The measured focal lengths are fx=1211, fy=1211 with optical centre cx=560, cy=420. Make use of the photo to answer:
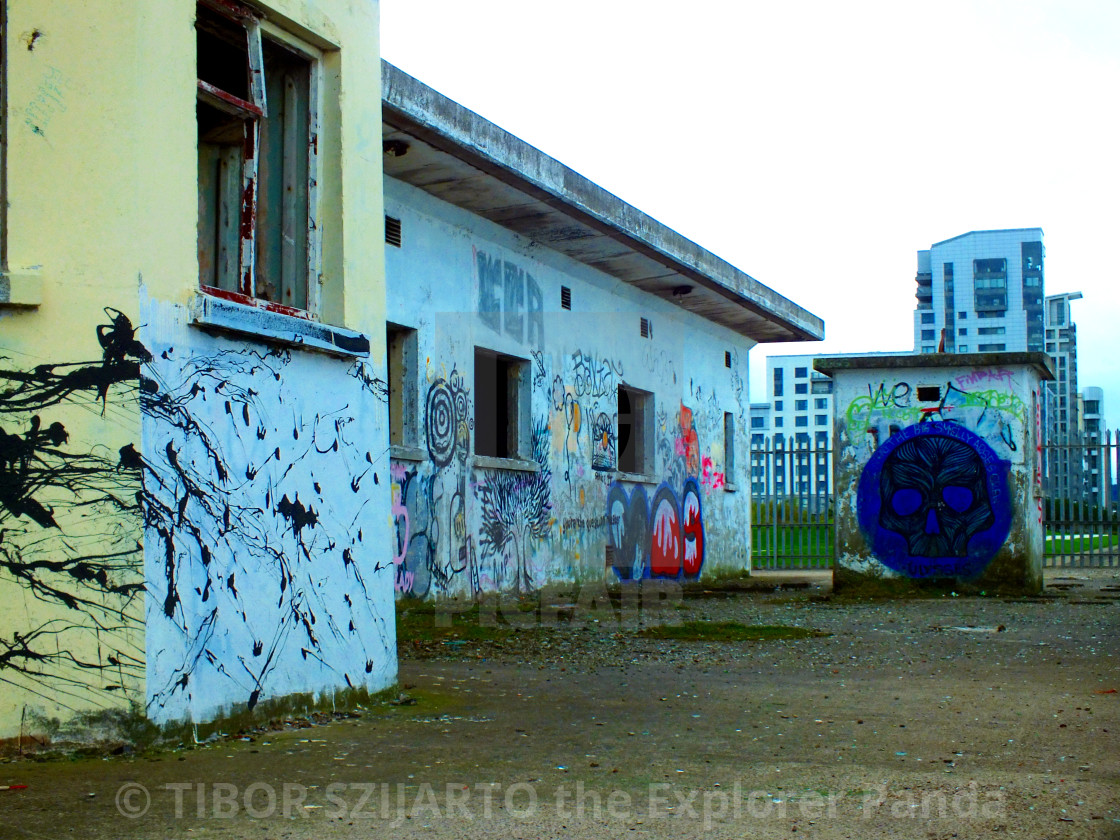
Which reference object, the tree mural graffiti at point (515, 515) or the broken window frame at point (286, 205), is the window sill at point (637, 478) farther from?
the broken window frame at point (286, 205)

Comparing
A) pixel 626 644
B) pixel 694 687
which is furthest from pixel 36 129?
pixel 626 644

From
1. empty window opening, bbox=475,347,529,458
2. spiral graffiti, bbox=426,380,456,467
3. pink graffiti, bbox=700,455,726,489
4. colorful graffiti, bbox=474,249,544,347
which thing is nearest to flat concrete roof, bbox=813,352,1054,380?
pink graffiti, bbox=700,455,726,489

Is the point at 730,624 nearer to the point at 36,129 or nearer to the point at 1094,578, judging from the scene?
the point at 36,129

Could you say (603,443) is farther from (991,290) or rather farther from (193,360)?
(991,290)

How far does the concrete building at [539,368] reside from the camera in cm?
1060

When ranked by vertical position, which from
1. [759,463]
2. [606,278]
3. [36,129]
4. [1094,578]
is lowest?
[1094,578]

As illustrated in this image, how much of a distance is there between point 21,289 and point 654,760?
3.04 meters

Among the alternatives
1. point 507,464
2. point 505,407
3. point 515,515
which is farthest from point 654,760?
point 505,407

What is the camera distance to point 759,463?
21.0m

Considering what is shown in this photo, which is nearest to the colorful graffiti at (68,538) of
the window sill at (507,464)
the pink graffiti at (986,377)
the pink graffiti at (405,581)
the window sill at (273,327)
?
the window sill at (273,327)

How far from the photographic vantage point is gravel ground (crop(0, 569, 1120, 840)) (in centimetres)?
380

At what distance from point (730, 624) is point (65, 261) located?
679 centimetres

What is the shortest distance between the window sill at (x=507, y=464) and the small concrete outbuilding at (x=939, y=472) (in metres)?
4.01

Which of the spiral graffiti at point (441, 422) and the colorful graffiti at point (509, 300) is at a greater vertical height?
the colorful graffiti at point (509, 300)
